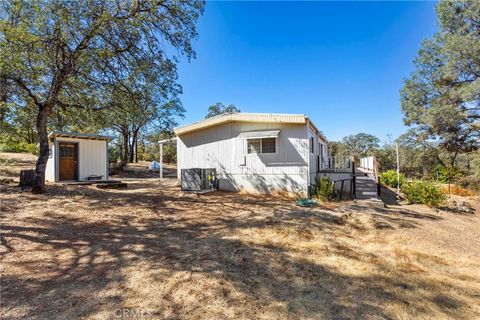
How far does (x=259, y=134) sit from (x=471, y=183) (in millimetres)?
14823

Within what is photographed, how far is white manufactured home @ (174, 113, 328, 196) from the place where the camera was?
368 inches

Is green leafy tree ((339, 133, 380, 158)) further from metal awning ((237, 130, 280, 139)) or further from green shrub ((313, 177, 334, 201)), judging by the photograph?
metal awning ((237, 130, 280, 139))

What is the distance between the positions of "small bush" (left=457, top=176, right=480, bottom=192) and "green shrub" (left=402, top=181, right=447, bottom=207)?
8032 mm

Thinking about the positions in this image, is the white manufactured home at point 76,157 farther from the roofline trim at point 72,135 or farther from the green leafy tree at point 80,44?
the green leafy tree at point 80,44

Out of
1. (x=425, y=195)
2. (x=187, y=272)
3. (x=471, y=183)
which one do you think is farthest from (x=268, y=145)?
(x=471, y=183)

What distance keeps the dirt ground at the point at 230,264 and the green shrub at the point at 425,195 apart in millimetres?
2479

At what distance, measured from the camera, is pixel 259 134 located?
32.0 feet

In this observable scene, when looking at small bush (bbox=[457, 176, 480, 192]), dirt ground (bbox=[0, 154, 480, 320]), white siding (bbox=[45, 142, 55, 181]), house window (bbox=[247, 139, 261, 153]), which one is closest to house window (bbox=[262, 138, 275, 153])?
house window (bbox=[247, 139, 261, 153])

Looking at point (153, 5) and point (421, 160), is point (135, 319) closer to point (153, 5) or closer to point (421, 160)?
point (153, 5)

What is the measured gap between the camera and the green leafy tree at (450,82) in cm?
1392

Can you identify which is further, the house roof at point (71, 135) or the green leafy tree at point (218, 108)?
the green leafy tree at point (218, 108)

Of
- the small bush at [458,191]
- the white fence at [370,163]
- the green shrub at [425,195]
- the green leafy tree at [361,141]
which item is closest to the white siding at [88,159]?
the white fence at [370,163]

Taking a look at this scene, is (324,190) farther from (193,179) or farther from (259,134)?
(193,179)

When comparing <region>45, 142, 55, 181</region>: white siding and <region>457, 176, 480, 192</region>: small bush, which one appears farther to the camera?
<region>457, 176, 480, 192</region>: small bush
